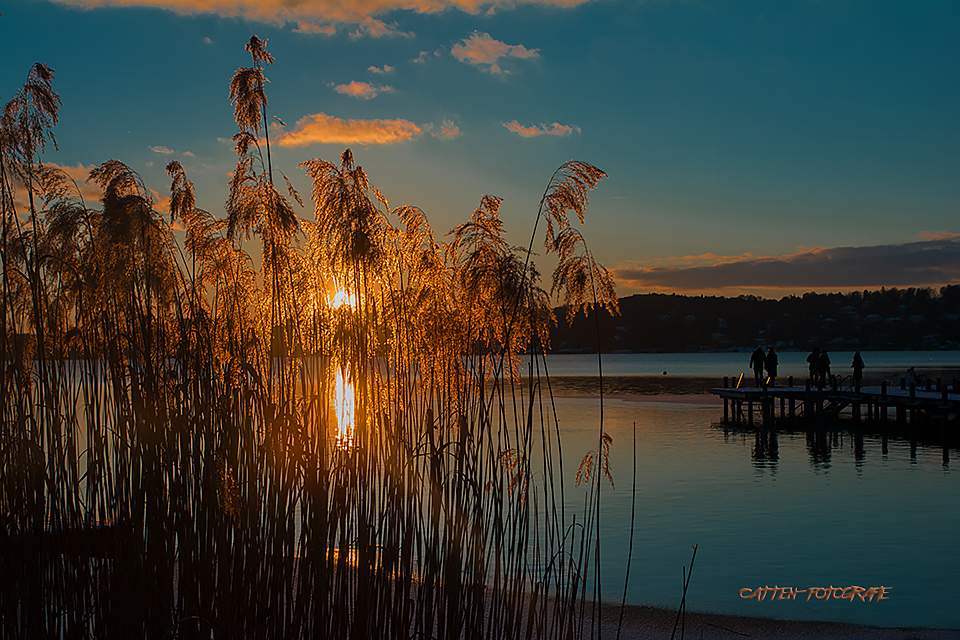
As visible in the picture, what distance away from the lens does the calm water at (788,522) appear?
8602 millimetres

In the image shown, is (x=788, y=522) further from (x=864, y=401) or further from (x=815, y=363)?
A: (x=815, y=363)

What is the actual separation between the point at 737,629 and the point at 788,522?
6.22 m

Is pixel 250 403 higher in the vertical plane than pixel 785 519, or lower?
higher

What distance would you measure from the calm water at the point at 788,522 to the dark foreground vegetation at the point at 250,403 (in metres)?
6.13

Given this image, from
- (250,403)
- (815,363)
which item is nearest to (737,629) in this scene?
(250,403)

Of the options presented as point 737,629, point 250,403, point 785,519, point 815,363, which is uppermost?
point 250,403

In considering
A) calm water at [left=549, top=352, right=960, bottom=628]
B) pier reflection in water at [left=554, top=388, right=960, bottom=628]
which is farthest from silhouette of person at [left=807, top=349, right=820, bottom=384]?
calm water at [left=549, top=352, right=960, bottom=628]

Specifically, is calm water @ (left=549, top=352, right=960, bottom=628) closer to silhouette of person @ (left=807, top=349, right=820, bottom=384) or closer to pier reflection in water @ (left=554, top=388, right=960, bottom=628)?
pier reflection in water @ (left=554, top=388, right=960, bottom=628)

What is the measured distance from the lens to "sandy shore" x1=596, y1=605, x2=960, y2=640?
21.9 feet

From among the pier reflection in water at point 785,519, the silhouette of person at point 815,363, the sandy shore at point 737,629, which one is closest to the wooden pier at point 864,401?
the silhouette of person at point 815,363

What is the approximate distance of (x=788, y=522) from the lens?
490 inches

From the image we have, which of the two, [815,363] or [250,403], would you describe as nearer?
[250,403]

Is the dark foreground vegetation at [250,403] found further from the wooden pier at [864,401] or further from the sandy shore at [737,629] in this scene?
the wooden pier at [864,401]

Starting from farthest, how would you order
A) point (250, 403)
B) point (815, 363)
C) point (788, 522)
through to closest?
point (815, 363) → point (788, 522) → point (250, 403)
